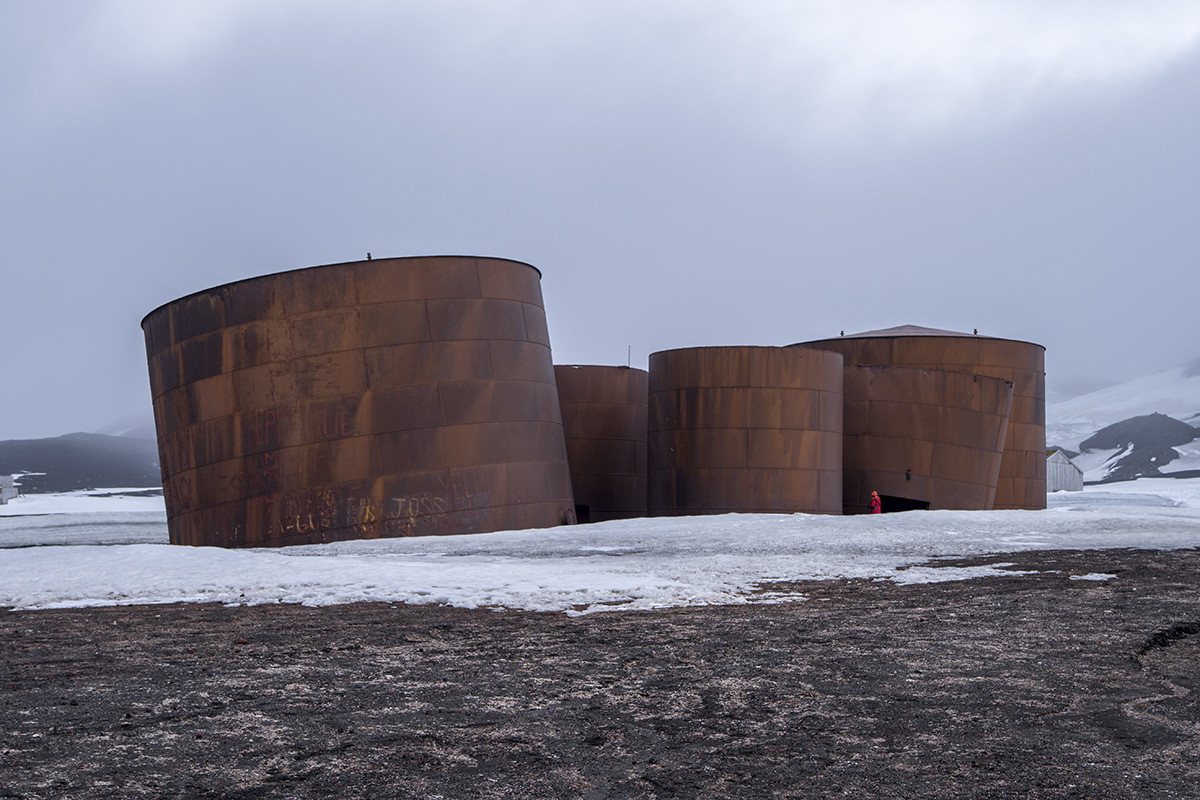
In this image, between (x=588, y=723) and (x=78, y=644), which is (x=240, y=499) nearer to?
(x=78, y=644)

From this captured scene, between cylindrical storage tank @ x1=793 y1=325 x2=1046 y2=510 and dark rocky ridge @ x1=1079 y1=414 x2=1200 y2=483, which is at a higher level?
cylindrical storage tank @ x1=793 y1=325 x2=1046 y2=510

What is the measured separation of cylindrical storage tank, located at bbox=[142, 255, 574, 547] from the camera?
61.5 ft

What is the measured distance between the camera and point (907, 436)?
2672 cm

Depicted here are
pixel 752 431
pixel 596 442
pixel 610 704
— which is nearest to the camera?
pixel 610 704

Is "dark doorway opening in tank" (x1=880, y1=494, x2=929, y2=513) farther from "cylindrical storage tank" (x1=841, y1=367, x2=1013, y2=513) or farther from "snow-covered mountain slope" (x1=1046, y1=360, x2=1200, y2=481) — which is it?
"snow-covered mountain slope" (x1=1046, y1=360, x2=1200, y2=481)

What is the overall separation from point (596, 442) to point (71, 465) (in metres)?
126

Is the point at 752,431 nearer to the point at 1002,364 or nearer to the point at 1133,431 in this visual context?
the point at 1002,364

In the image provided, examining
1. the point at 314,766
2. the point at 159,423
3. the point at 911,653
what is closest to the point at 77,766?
the point at 314,766

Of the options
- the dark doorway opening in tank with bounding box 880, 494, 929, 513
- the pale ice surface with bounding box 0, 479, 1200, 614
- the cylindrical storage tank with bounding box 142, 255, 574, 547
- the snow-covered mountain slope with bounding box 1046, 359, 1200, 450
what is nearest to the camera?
the pale ice surface with bounding box 0, 479, 1200, 614

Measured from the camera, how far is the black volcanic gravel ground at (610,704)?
397 centimetres

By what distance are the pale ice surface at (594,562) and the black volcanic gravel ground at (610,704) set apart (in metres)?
1.21

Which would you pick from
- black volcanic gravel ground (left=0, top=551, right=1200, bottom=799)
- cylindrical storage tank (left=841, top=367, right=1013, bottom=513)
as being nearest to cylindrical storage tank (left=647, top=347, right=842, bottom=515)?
cylindrical storage tank (left=841, top=367, right=1013, bottom=513)

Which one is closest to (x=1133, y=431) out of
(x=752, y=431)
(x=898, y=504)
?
(x=898, y=504)

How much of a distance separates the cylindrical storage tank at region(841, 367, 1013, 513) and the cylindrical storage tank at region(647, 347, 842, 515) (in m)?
1.81
